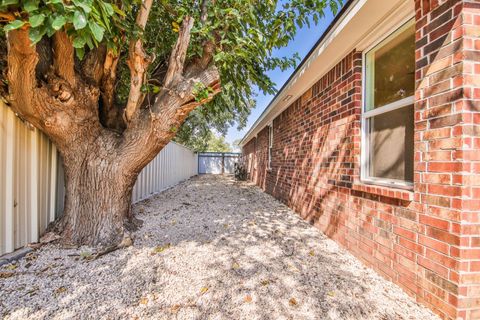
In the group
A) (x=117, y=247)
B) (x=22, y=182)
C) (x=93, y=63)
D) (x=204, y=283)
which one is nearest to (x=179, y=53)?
(x=93, y=63)

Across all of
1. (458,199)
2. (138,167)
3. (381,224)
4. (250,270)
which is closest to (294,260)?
(250,270)

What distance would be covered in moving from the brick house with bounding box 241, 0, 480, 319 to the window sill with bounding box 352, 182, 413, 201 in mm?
10

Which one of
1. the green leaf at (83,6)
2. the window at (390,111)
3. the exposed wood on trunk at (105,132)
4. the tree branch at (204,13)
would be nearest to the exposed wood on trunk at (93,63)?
the exposed wood on trunk at (105,132)

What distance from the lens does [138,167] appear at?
126 inches

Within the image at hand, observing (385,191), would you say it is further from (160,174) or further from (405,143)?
(160,174)

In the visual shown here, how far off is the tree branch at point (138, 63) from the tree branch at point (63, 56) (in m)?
0.61

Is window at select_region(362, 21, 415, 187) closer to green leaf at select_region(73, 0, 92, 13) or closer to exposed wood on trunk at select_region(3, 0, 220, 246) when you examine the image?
exposed wood on trunk at select_region(3, 0, 220, 246)

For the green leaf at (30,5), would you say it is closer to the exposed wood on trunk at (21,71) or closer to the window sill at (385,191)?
the exposed wood on trunk at (21,71)

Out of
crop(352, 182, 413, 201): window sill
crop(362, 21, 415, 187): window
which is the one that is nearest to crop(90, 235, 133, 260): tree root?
crop(352, 182, 413, 201): window sill

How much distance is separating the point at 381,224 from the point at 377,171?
652 mm

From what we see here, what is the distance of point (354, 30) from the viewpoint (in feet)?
8.52

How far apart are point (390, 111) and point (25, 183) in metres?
4.47

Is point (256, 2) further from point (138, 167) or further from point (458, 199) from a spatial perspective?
point (458, 199)

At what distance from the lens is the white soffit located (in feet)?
7.16
